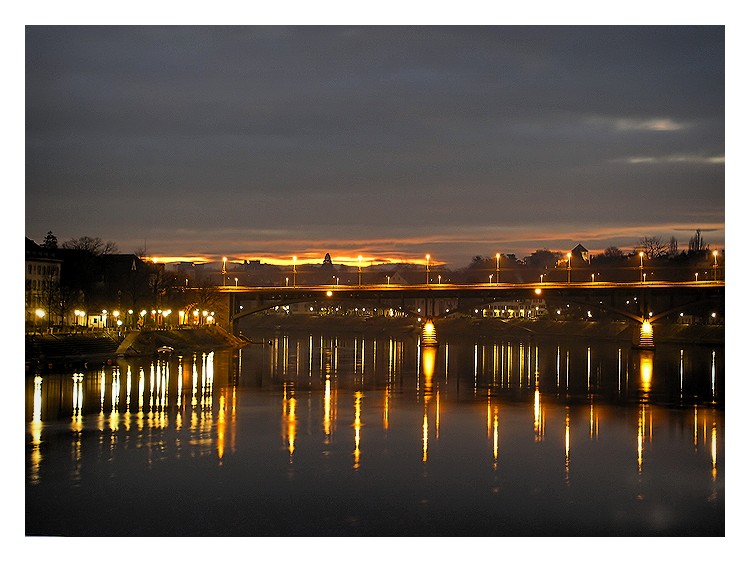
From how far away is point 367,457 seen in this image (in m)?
25.1

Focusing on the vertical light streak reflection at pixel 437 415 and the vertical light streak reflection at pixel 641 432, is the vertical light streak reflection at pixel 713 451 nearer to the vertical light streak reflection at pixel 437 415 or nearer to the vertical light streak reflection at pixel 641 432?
the vertical light streak reflection at pixel 641 432

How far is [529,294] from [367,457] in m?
60.0

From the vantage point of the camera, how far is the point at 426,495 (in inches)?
811

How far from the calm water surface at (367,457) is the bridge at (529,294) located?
2926cm

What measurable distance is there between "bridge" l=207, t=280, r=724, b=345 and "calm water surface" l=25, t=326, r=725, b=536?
2926 cm

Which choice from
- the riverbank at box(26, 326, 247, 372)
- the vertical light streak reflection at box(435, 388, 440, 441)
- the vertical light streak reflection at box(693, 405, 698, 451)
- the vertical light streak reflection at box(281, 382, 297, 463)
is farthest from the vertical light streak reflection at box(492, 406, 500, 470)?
the riverbank at box(26, 326, 247, 372)

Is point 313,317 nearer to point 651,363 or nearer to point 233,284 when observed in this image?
point 233,284

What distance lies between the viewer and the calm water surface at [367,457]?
726 inches

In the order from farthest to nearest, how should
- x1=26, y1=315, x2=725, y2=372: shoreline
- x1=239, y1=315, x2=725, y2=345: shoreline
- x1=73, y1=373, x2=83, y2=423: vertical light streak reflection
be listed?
x1=239, y1=315, x2=725, y2=345: shoreline
x1=26, y1=315, x2=725, y2=372: shoreline
x1=73, y1=373, x2=83, y2=423: vertical light streak reflection

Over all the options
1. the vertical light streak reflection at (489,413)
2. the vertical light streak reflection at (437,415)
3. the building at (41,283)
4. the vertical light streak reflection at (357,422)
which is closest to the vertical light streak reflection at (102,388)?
the vertical light streak reflection at (357,422)

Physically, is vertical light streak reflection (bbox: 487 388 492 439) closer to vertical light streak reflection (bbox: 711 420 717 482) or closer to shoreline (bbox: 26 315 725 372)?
vertical light streak reflection (bbox: 711 420 717 482)

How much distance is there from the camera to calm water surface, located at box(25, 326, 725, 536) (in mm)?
18438

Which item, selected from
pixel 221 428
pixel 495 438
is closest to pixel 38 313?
pixel 221 428
